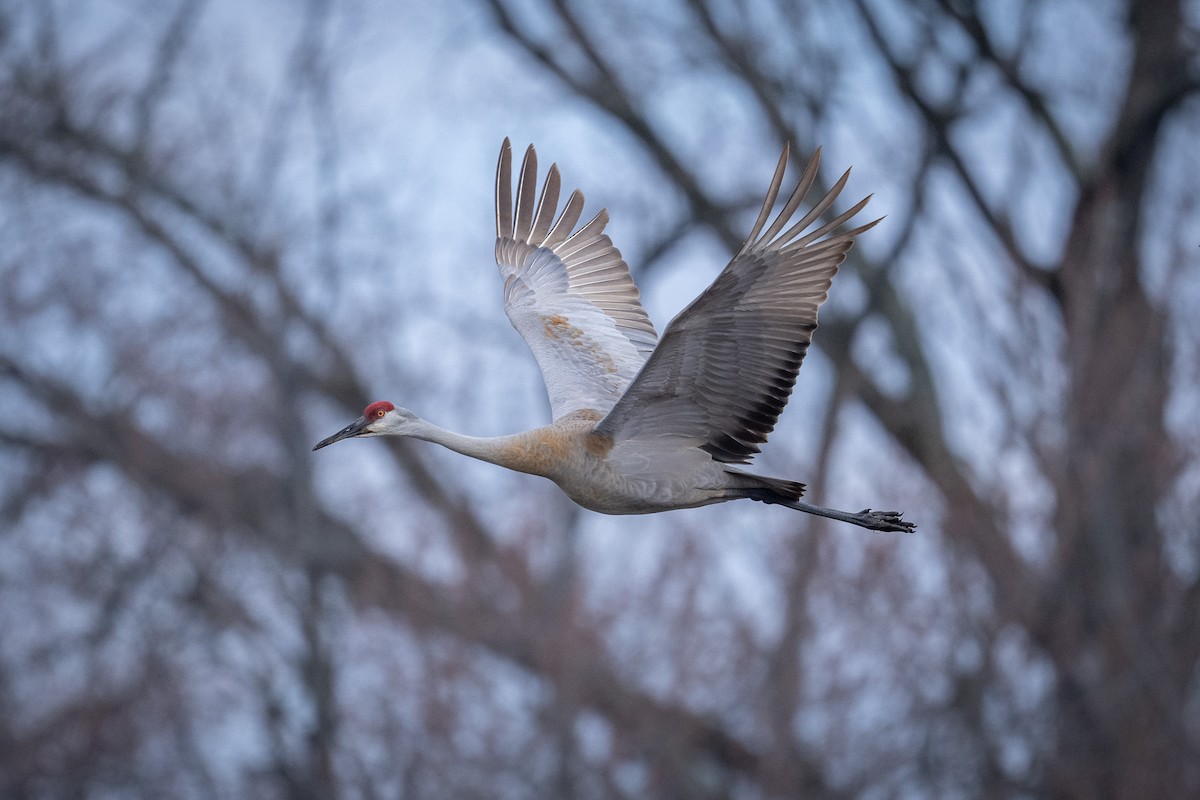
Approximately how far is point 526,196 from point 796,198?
8.97 ft

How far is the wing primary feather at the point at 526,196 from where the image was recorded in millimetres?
8695

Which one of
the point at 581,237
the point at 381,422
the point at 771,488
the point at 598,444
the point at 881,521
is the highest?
the point at 581,237

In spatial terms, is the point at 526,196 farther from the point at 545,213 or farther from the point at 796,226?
the point at 796,226

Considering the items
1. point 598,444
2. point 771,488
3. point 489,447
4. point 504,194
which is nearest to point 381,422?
point 489,447

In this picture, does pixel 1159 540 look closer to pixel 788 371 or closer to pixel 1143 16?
pixel 1143 16

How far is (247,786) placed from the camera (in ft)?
68.8

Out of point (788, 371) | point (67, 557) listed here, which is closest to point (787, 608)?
point (67, 557)

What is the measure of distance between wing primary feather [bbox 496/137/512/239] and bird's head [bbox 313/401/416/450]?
4.53ft

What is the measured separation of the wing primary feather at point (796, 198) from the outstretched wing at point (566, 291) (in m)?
1.68

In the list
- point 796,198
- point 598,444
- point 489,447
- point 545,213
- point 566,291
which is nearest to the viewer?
point 796,198

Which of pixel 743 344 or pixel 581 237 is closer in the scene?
pixel 743 344

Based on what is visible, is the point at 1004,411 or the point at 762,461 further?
the point at 762,461

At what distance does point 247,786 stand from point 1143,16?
15577 mm

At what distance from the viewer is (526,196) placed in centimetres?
898
